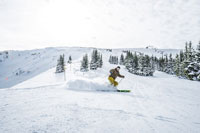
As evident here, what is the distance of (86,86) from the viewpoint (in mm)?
7863

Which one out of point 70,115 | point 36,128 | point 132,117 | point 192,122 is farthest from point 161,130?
point 36,128

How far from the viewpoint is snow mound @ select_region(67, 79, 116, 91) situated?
7.66 m

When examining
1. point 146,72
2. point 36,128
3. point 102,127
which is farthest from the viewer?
point 146,72

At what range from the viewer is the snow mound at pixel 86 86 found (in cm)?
766

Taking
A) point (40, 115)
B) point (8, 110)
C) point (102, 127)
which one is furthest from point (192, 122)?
point (8, 110)

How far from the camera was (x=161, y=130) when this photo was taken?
117 inches

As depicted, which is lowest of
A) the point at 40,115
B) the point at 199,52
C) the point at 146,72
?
the point at 146,72

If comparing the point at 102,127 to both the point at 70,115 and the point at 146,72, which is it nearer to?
the point at 70,115

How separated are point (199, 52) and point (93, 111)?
30.4 metres

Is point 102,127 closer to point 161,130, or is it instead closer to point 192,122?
point 161,130

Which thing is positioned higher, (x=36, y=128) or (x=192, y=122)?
(x=36, y=128)

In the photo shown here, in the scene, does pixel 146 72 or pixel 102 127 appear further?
pixel 146 72

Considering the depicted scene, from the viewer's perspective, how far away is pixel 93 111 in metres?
3.91

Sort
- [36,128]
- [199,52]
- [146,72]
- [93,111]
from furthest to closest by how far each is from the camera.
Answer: [146,72], [199,52], [93,111], [36,128]
